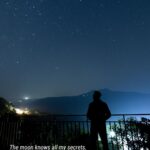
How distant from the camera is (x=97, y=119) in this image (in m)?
6.71


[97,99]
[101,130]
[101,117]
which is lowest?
[101,130]

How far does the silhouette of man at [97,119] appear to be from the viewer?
6.60 metres

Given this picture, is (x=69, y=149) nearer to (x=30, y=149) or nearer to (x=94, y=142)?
(x=30, y=149)

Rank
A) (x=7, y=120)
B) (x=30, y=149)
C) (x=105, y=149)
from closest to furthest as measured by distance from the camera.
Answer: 1. (x=105, y=149)
2. (x=30, y=149)
3. (x=7, y=120)

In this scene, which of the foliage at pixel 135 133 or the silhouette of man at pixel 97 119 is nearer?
the silhouette of man at pixel 97 119

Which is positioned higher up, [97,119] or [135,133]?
[97,119]

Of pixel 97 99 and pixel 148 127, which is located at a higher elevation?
pixel 97 99

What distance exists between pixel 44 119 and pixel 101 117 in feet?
10.6

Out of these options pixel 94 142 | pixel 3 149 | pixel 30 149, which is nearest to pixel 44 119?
pixel 30 149

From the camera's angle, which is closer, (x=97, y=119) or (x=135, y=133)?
(x=97, y=119)

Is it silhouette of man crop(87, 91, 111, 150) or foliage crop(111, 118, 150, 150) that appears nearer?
silhouette of man crop(87, 91, 111, 150)

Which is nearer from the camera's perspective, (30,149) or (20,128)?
(30,149)

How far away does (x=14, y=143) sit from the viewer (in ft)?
28.0

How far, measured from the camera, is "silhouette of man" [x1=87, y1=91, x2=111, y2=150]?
21.7 feet
